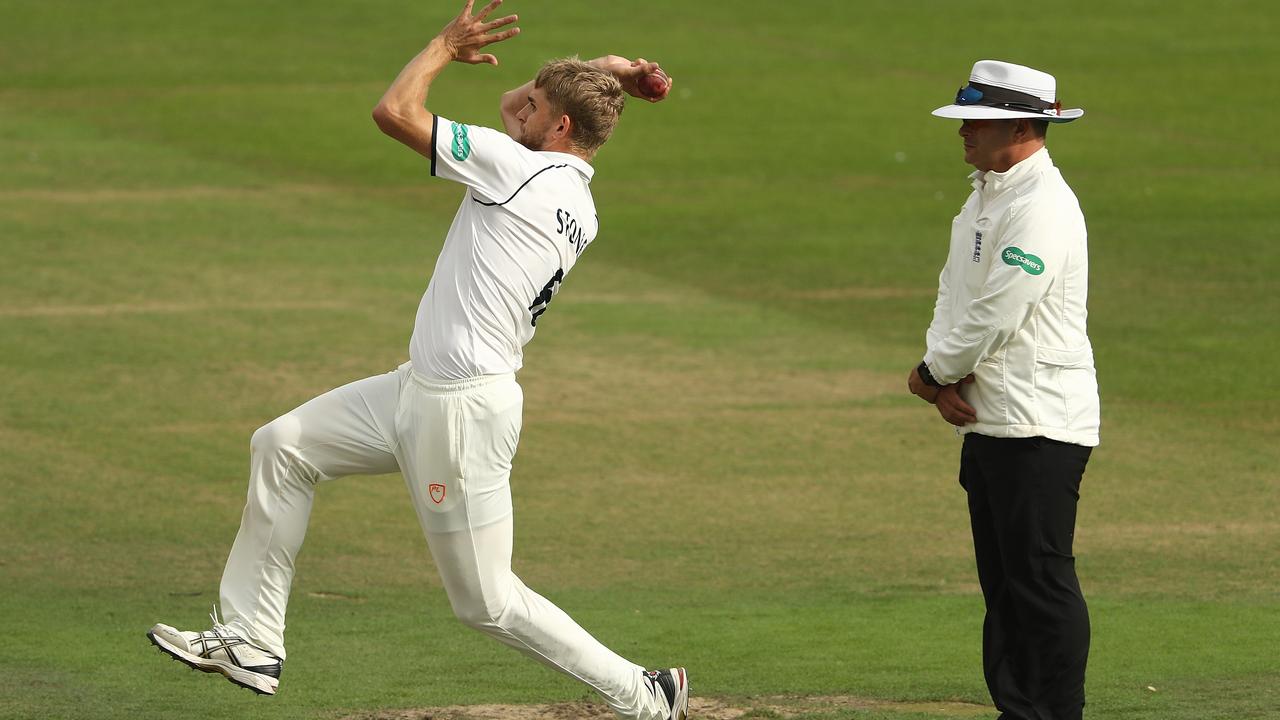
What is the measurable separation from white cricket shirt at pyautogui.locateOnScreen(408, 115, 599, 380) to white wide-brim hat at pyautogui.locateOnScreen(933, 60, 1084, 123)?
1354mm

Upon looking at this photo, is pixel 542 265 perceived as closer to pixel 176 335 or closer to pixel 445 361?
pixel 445 361

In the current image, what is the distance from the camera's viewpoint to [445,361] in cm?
629

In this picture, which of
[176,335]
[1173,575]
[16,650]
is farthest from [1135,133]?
[16,650]

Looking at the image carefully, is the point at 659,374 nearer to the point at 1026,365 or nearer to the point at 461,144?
the point at 1026,365

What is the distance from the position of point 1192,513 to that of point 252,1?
26975mm

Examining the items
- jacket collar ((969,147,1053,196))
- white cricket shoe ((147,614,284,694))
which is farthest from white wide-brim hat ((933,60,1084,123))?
white cricket shoe ((147,614,284,694))

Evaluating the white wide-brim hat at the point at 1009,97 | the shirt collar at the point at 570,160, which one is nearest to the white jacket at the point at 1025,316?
the white wide-brim hat at the point at 1009,97

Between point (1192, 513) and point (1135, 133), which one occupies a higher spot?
point (1135, 133)

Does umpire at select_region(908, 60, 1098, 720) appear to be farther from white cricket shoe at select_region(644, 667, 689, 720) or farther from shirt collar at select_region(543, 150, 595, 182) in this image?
shirt collar at select_region(543, 150, 595, 182)

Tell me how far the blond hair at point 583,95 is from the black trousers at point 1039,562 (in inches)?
65.7

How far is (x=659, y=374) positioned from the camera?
14.2 metres

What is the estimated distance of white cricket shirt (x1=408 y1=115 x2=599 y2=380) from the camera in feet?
20.5

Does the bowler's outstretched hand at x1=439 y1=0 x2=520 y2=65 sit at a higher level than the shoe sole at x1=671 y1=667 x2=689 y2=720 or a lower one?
higher

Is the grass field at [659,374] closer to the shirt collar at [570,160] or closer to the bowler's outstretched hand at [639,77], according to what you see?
the shirt collar at [570,160]
